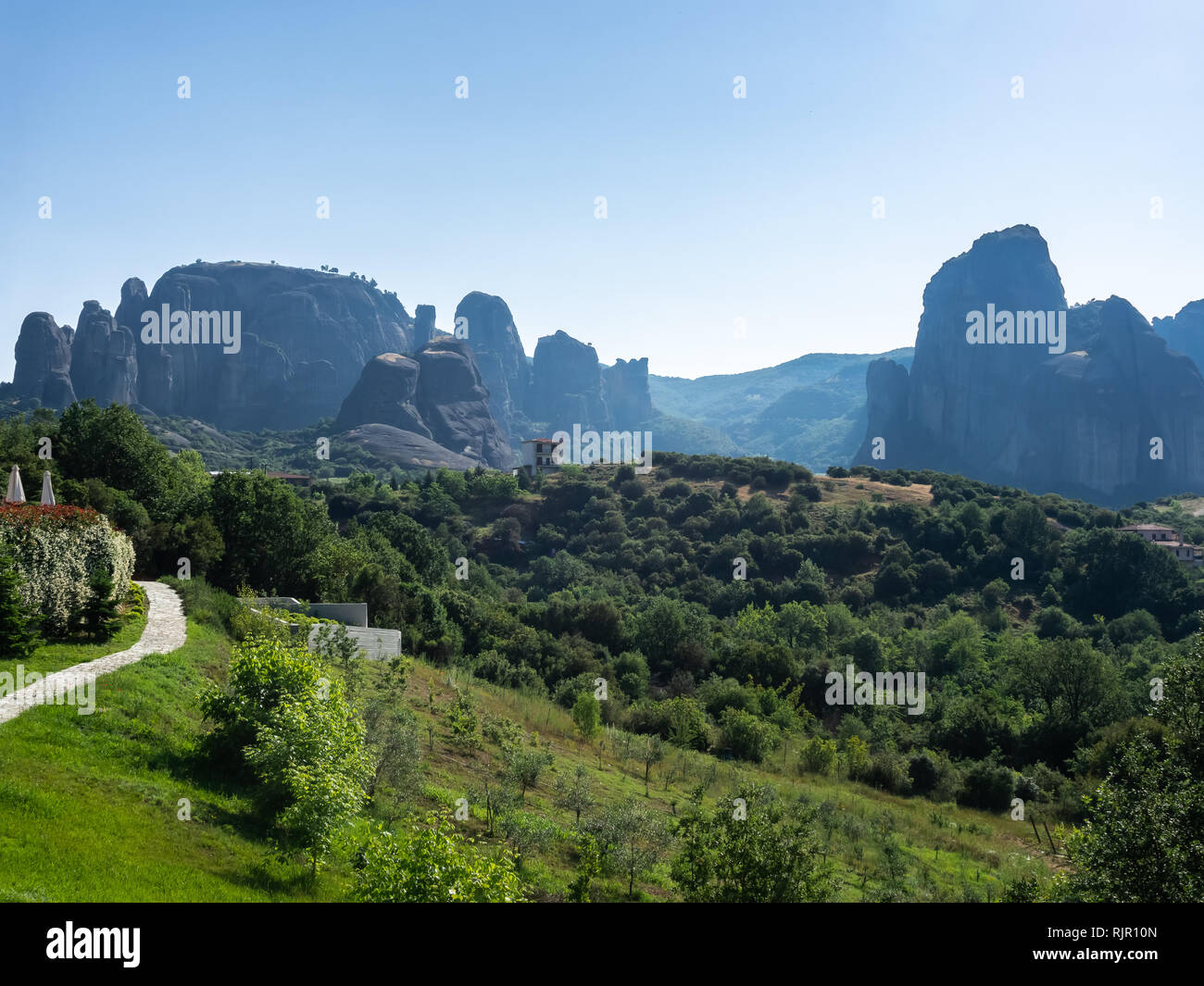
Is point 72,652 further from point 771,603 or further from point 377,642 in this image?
point 771,603

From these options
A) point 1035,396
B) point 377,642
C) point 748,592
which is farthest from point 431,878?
point 1035,396

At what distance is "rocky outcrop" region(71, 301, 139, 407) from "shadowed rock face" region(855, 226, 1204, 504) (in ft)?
545

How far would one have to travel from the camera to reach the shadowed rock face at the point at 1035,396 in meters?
157

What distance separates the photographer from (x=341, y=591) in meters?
34.1

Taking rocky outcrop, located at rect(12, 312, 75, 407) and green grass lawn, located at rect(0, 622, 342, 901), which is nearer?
green grass lawn, located at rect(0, 622, 342, 901)

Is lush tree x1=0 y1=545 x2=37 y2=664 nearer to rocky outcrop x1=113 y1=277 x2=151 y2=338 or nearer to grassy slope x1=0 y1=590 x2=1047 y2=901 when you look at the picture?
grassy slope x1=0 y1=590 x2=1047 y2=901

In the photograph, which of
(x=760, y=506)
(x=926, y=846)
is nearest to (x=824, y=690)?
(x=926, y=846)

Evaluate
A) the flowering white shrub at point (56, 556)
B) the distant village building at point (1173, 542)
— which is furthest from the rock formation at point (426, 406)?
the flowering white shrub at point (56, 556)

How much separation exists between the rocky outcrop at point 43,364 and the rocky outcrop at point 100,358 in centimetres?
267

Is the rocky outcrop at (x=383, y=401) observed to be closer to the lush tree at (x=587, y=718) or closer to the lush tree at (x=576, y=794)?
the lush tree at (x=587, y=718)

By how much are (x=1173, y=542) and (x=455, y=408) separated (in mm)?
146925

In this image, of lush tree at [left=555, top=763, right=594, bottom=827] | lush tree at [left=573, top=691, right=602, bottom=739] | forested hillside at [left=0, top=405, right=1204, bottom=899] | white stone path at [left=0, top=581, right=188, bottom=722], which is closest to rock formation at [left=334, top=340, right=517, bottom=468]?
forested hillside at [left=0, top=405, right=1204, bottom=899]

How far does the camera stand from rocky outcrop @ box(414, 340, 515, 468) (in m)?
184
